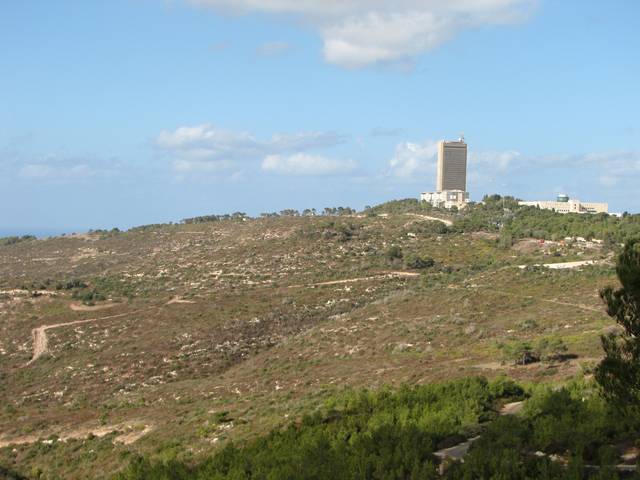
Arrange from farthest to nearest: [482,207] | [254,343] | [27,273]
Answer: [482,207], [27,273], [254,343]

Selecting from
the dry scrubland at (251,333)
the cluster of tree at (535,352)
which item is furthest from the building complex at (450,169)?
the cluster of tree at (535,352)

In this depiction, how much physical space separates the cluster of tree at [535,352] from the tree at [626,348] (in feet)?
43.2

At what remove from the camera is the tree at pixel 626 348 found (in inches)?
581

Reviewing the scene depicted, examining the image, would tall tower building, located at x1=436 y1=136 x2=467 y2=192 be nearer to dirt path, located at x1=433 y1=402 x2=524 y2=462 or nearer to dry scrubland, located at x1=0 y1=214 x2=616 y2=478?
dry scrubland, located at x1=0 y1=214 x2=616 y2=478

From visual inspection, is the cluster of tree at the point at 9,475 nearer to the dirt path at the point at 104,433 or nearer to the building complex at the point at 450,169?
the dirt path at the point at 104,433

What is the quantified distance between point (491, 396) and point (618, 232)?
61899 mm

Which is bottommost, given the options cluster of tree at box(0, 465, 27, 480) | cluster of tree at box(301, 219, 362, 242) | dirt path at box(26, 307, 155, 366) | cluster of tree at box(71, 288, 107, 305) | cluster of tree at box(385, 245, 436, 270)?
cluster of tree at box(0, 465, 27, 480)

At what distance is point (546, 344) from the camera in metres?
29.9

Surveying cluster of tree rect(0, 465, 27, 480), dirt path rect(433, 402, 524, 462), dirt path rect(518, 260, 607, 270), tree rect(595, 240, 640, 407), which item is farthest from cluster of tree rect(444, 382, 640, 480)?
dirt path rect(518, 260, 607, 270)

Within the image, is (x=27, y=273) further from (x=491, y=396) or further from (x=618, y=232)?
(x=491, y=396)

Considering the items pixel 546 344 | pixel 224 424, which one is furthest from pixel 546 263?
pixel 224 424

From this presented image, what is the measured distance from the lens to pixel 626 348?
1513 cm

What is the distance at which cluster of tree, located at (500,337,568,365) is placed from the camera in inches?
1120

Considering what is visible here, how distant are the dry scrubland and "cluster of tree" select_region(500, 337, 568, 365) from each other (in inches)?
20.4
